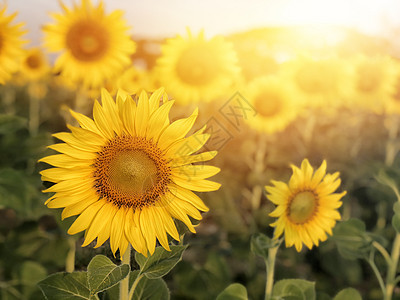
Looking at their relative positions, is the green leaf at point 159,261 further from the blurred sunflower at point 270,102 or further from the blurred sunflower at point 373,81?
the blurred sunflower at point 373,81

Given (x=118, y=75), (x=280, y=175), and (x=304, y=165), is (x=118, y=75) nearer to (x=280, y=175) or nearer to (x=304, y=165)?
(x=280, y=175)

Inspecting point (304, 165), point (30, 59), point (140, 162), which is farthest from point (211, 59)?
point (30, 59)

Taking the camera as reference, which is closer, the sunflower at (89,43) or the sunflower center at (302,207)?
the sunflower center at (302,207)

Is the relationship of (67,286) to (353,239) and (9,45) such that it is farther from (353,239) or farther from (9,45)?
(9,45)

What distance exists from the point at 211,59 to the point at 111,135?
2.05m

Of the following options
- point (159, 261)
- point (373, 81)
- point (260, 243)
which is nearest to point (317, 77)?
point (373, 81)

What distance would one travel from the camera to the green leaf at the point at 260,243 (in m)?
1.26

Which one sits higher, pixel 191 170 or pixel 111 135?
pixel 111 135

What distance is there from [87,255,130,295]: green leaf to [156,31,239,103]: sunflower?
2109 mm

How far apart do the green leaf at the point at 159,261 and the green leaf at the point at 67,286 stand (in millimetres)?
145

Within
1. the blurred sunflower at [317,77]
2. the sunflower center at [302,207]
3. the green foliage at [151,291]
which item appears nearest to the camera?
the green foliage at [151,291]

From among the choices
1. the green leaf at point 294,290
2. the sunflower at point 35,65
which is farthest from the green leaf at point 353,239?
the sunflower at point 35,65

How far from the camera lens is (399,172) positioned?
1601mm

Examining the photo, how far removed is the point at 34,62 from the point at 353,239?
14.2 feet
